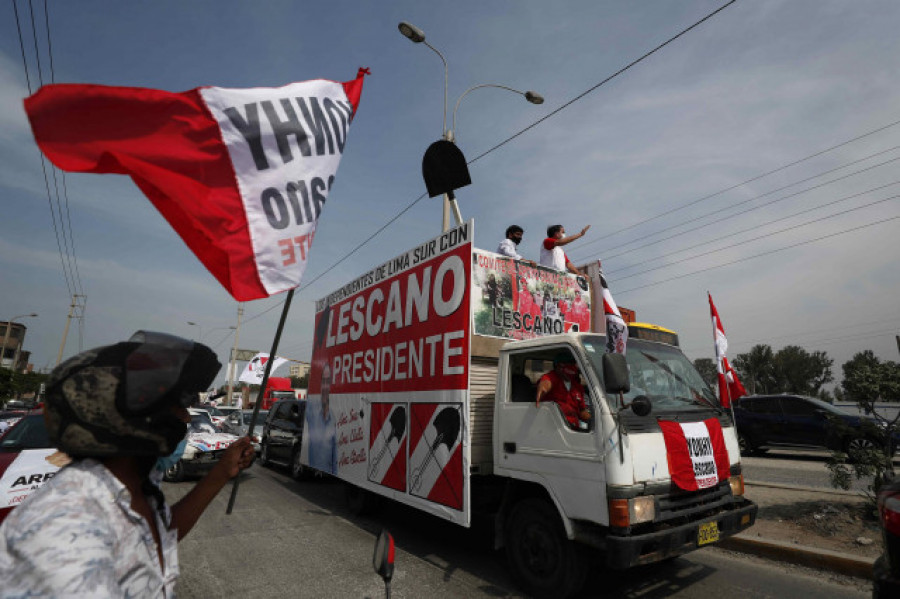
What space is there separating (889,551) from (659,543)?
4.84 ft

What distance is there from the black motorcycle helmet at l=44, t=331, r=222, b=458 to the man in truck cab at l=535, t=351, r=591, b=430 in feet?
11.2

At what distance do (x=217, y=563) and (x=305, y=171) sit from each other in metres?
4.43

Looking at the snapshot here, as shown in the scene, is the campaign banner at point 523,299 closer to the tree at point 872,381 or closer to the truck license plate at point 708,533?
the truck license plate at point 708,533

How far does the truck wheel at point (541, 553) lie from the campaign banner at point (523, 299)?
1.79 m

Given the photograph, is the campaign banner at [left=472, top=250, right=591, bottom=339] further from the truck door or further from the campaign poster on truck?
the truck door

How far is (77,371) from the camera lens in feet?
4.34

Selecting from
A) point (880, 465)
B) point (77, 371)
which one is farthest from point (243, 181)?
point (880, 465)

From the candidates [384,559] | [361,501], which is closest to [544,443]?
[384,559]

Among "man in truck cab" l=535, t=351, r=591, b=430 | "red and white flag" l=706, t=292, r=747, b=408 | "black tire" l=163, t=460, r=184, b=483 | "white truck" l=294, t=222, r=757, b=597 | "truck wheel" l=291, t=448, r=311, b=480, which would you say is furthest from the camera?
"truck wheel" l=291, t=448, r=311, b=480

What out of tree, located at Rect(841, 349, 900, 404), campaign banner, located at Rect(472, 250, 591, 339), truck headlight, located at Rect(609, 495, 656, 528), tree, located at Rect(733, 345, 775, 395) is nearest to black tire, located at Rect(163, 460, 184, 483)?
campaign banner, located at Rect(472, 250, 591, 339)

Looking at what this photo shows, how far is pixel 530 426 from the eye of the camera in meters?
4.55

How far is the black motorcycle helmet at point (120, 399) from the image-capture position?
1.29 metres

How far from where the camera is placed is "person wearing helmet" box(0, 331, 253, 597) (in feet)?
3.55

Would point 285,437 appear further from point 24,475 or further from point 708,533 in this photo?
point 708,533
